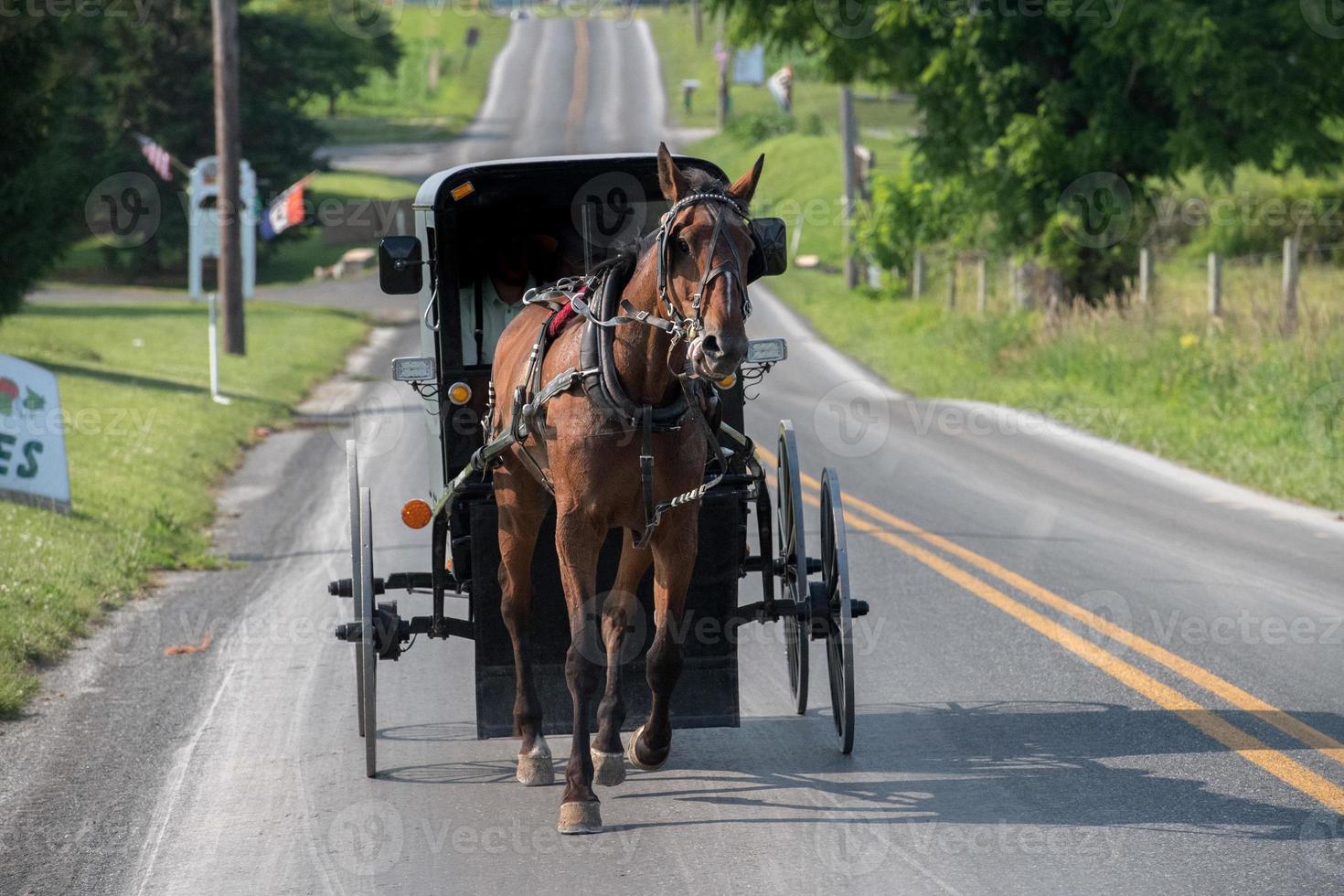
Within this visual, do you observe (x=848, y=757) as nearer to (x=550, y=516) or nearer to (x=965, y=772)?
(x=965, y=772)

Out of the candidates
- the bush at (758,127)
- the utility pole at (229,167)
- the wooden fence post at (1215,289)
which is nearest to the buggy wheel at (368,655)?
the wooden fence post at (1215,289)

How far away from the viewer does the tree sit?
67.8 ft

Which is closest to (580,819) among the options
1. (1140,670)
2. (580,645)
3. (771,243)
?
(580,645)

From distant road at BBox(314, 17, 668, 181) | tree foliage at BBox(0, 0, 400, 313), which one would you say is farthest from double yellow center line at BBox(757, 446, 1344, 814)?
distant road at BBox(314, 17, 668, 181)

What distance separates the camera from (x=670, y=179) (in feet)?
18.6

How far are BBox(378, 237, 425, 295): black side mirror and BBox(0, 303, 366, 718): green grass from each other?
275cm

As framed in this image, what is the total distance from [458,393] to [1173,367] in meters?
13.1

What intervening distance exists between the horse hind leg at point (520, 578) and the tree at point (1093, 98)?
15.4 m

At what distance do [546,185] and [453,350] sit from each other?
0.90m

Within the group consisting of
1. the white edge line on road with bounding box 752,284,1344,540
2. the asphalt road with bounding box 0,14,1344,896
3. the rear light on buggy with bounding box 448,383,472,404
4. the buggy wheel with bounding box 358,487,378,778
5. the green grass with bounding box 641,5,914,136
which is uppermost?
the green grass with bounding box 641,5,914,136

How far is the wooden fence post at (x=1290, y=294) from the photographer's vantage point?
18719 millimetres

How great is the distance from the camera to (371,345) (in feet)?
104

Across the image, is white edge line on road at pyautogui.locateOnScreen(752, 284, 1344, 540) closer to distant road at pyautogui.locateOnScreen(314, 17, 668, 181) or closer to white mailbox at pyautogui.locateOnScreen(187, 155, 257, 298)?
white mailbox at pyautogui.locateOnScreen(187, 155, 257, 298)

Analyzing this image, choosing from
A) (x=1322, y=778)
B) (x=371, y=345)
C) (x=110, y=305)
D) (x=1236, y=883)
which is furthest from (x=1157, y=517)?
(x=110, y=305)
